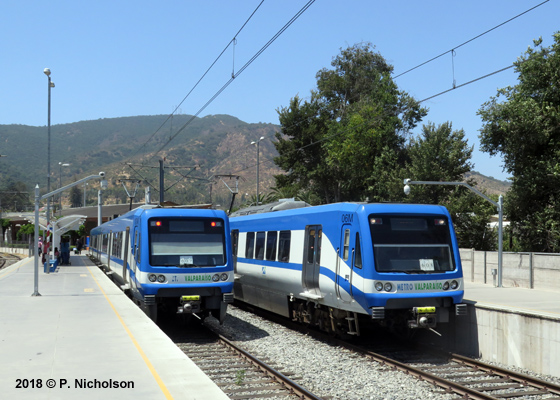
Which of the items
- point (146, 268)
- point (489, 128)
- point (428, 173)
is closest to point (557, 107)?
point (489, 128)

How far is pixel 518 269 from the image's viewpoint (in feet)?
85.7

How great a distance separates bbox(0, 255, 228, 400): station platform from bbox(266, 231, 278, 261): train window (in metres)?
4.06

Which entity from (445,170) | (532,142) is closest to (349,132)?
(445,170)

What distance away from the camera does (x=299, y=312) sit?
1709 centimetres

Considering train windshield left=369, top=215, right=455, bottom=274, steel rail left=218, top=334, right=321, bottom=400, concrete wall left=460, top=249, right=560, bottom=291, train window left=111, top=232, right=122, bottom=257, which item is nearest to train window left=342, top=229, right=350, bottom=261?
train windshield left=369, top=215, right=455, bottom=274

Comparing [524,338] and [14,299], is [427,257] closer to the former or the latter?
[524,338]

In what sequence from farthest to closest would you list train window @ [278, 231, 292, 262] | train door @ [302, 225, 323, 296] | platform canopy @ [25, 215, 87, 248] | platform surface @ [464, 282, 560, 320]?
platform canopy @ [25, 215, 87, 248], train window @ [278, 231, 292, 262], platform surface @ [464, 282, 560, 320], train door @ [302, 225, 323, 296]

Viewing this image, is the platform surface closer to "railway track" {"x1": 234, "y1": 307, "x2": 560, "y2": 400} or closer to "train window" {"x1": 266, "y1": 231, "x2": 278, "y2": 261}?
"railway track" {"x1": 234, "y1": 307, "x2": 560, "y2": 400}

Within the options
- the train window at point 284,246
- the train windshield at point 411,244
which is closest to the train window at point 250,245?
the train window at point 284,246

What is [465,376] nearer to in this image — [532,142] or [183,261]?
[183,261]

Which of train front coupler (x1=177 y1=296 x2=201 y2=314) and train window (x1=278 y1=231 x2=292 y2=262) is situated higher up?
train window (x1=278 y1=231 x2=292 y2=262)

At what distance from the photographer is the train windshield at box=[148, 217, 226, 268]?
1545 cm

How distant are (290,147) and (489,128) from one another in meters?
27.9

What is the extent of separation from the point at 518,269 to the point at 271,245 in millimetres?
12339
